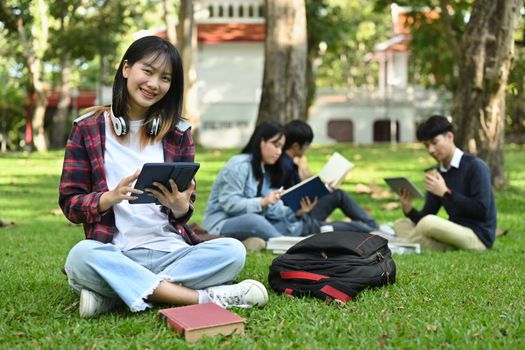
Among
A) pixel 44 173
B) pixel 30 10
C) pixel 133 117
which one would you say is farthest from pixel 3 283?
pixel 30 10

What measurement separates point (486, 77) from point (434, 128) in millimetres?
3676

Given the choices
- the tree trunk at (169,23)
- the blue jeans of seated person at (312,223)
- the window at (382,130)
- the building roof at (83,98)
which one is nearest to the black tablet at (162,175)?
the blue jeans of seated person at (312,223)

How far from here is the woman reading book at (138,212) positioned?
11.3ft

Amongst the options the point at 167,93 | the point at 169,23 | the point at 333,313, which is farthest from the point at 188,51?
the point at 333,313

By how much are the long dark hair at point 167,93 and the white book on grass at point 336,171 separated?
2597 mm

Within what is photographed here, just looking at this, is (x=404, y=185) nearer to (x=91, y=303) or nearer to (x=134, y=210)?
(x=134, y=210)

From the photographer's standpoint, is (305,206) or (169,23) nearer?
(305,206)

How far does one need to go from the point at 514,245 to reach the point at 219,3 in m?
21.9

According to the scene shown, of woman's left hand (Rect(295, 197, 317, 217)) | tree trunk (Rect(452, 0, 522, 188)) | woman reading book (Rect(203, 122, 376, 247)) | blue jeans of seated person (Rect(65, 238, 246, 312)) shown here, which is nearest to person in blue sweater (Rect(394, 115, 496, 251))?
woman's left hand (Rect(295, 197, 317, 217))

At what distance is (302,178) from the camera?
281 inches

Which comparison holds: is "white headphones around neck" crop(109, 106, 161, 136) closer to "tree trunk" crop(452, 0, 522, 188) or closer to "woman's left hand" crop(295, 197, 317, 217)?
"woman's left hand" crop(295, 197, 317, 217)

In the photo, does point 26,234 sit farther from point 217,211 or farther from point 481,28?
point 481,28

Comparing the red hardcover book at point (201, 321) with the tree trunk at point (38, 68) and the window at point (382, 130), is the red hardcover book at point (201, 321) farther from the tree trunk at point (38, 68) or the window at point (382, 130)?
the window at point (382, 130)

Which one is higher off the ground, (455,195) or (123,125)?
(123,125)
